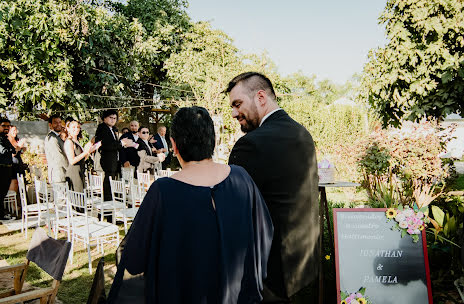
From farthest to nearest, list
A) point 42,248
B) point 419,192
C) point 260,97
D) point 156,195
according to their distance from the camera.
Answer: point 419,192
point 42,248
point 260,97
point 156,195

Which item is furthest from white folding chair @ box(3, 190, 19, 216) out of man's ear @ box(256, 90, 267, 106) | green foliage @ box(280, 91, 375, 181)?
green foliage @ box(280, 91, 375, 181)

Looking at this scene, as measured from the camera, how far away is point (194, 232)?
4.52 ft

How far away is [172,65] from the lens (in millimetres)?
16641

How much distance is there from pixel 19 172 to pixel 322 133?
14462mm

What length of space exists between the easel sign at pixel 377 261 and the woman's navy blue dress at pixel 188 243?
1830 millimetres

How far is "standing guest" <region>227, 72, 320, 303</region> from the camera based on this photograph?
5.63 feet

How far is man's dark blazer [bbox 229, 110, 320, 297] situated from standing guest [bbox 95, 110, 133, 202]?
221 inches

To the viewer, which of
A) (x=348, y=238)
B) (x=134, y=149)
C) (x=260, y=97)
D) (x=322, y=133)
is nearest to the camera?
(x=260, y=97)

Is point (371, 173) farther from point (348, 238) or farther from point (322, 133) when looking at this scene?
A: point (322, 133)

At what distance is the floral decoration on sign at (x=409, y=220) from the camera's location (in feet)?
9.66

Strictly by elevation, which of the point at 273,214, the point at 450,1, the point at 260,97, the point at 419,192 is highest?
the point at 450,1

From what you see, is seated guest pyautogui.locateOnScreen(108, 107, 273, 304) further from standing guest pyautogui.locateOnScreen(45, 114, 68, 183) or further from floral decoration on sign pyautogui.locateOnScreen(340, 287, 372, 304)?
standing guest pyautogui.locateOnScreen(45, 114, 68, 183)

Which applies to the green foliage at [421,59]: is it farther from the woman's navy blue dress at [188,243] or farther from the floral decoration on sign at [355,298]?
the woman's navy blue dress at [188,243]

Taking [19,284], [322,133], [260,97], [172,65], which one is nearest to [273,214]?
[260,97]
